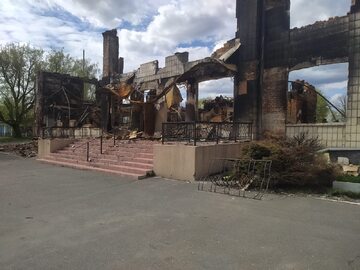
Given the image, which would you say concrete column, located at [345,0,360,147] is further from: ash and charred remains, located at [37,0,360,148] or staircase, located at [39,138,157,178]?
staircase, located at [39,138,157,178]

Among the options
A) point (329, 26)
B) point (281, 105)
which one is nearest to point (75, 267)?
point (281, 105)

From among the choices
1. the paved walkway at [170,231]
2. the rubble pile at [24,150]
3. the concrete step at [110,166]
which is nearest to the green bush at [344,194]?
the paved walkway at [170,231]

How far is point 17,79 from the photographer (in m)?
33.3

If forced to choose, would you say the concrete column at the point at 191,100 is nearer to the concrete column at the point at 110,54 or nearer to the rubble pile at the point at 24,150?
the concrete column at the point at 110,54

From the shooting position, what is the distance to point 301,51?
498 inches

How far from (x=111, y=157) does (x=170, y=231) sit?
8.48 meters

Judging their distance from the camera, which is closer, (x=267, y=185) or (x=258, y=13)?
(x=267, y=185)

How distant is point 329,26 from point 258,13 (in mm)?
3042

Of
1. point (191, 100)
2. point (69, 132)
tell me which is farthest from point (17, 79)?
point (191, 100)

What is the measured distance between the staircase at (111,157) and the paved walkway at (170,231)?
2.53m

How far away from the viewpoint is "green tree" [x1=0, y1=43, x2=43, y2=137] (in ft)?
107

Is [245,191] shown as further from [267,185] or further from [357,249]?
[357,249]

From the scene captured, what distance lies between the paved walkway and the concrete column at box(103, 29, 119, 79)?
607 inches

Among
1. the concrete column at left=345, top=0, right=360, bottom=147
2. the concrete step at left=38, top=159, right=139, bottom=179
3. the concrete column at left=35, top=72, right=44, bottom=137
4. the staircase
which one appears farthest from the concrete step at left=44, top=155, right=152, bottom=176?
the concrete column at left=35, top=72, right=44, bottom=137
